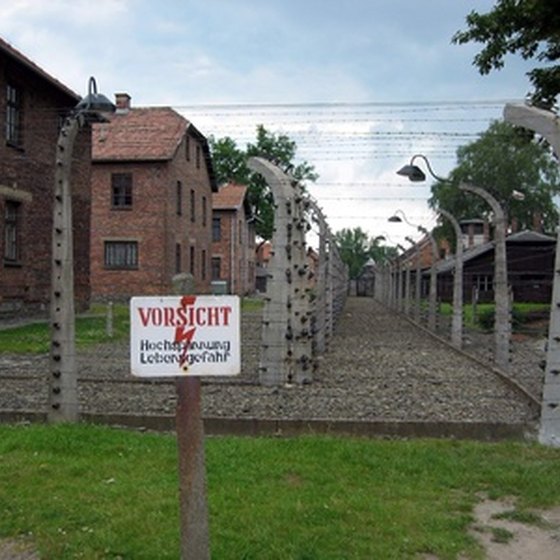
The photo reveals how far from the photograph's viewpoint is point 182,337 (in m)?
3.65

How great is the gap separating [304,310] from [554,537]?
665 cm

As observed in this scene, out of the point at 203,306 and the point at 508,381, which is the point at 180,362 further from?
the point at 508,381

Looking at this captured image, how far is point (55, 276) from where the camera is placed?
309 inches

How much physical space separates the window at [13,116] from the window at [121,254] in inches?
567

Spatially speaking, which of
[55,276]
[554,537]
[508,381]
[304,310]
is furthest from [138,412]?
[508,381]

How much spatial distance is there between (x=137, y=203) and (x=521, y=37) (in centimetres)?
2414

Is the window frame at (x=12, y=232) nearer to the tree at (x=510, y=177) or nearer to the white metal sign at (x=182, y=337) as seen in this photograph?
the white metal sign at (x=182, y=337)

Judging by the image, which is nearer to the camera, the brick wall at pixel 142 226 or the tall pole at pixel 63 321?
the tall pole at pixel 63 321

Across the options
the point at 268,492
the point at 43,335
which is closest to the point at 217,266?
the point at 43,335

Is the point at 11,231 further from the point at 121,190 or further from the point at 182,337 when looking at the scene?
the point at 182,337

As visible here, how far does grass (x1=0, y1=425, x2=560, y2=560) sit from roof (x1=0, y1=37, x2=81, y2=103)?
15.5 meters

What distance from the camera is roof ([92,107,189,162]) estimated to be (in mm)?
35875

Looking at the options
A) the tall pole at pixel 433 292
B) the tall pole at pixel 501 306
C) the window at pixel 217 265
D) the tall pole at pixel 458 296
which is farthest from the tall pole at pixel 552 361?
the window at pixel 217 265

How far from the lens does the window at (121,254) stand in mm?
36562
